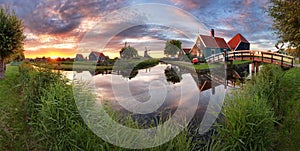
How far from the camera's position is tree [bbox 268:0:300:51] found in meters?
13.9

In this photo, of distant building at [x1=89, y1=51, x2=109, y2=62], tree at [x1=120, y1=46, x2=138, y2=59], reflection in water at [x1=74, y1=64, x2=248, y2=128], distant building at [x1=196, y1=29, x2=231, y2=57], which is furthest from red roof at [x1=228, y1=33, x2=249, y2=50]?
distant building at [x1=89, y1=51, x2=109, y2=62]

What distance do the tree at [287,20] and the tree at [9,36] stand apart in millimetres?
18115

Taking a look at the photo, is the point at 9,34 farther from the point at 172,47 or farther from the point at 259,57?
the point at 259,57

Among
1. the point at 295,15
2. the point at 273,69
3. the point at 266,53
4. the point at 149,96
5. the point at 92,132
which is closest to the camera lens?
the point at 92,132

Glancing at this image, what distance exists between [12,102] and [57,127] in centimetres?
467

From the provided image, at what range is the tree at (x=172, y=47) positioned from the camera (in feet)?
19.4

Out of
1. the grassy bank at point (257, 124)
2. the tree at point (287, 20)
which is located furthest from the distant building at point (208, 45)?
Result: the grassy bank at point (257, 124)

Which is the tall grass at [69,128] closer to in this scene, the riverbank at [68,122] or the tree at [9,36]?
the riverbank at [68,122]

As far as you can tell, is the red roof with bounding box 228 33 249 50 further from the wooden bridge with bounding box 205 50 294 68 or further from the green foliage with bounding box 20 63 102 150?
the green foliage with bounding box 20 63 102 150

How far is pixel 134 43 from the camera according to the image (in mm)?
5621

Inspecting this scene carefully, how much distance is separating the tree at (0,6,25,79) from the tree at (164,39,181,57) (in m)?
12.0


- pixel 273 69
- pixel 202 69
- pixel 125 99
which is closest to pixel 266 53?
pixel 202 69

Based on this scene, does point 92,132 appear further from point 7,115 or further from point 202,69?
point 202,69

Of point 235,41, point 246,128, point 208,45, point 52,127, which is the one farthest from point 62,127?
point 235,41
